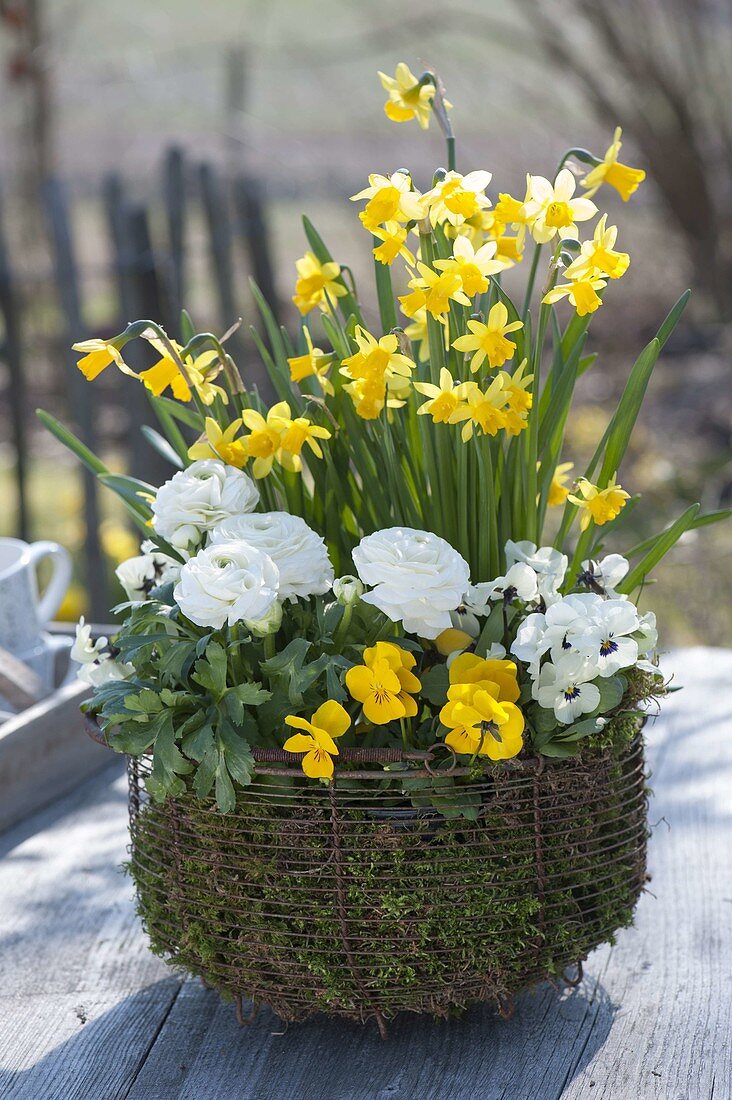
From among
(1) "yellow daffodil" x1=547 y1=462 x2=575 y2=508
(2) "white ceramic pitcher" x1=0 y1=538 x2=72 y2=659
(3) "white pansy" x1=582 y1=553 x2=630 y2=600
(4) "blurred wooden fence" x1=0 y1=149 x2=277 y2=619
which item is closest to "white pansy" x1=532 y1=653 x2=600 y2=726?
(3) "white pansy" x1=582 y1=553 x2=630 y2=600

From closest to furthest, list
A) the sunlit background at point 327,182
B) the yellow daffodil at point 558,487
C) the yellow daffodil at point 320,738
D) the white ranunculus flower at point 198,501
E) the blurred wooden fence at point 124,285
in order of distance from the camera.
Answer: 1. the yellow daffodil at point 320,738
2. the white ranunculus flower at point 198,501
3. the yellow daffodil at point 558,487
4. the blurred wooden fence at point 124,285
5. the sunlit background at point 327,182

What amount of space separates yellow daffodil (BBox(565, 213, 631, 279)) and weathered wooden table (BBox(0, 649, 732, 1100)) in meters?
0.53

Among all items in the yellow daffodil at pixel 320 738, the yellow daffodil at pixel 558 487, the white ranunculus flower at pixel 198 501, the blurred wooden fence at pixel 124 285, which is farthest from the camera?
the blurred wooden fence at pixel 124 285

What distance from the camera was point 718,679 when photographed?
1.51 metres

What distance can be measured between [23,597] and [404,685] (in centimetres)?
66

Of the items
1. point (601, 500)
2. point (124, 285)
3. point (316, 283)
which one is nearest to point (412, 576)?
point (601, 500)

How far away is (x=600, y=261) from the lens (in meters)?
0.75

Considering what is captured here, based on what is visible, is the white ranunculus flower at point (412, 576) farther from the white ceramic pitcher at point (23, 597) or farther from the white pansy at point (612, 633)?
the white ceramic pitcher at point (23, 597)

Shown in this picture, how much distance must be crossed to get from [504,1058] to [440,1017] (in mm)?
62

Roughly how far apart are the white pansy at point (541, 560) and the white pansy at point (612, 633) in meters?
0.05

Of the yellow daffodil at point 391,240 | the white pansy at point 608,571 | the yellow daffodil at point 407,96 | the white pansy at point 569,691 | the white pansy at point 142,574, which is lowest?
the white pansy at point 569,691

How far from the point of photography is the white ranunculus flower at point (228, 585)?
2.36 ft

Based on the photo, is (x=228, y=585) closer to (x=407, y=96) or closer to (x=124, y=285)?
(x=407, y=96)

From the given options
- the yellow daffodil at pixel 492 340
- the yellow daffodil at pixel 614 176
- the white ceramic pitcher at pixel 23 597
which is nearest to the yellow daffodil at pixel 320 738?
the yellow daffodil at pixel 492 340
